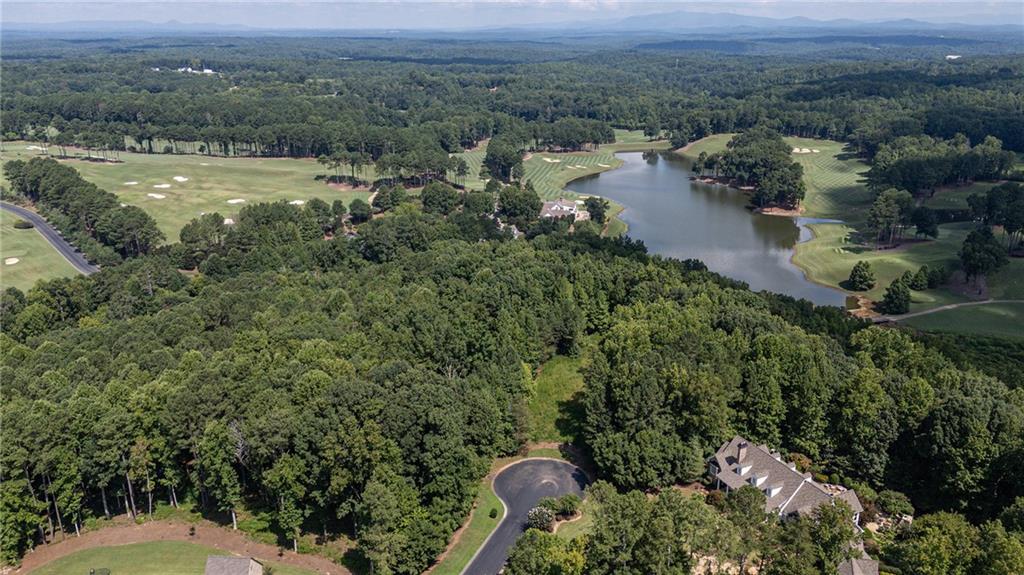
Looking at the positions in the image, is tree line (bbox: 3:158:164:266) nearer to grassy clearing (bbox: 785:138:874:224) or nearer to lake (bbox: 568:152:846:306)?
lake (bbox: 568:152:846:306)

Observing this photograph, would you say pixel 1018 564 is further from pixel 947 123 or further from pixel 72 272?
pixel 947 123

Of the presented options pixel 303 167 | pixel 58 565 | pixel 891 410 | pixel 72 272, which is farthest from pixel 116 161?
pixel 891 410

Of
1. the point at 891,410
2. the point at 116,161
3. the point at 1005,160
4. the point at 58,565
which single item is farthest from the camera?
the point at 116,161

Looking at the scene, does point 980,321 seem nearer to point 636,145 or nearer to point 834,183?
point 834,183

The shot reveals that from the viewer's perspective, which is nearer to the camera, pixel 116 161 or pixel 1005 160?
pixel 1005 160

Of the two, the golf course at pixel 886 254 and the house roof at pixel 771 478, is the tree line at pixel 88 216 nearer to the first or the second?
the house roof at pixel 771 478

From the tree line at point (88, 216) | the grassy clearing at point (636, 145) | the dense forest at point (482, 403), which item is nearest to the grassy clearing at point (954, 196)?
the dense forest at point (482, 403)
